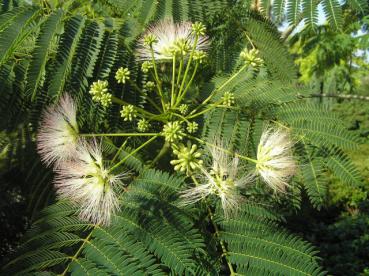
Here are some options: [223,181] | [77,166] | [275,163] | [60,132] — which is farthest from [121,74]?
[275,163]

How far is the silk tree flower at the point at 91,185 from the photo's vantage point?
1.90m

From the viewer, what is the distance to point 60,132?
2139 millimetres

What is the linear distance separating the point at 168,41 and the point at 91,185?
86cm

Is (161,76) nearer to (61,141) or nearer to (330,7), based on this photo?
(61,141)

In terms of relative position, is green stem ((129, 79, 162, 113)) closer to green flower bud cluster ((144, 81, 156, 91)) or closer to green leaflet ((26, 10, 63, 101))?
green flower bud cluster ((144, 81, 156, 91))

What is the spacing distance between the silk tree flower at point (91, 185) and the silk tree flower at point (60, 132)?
106 millimetres

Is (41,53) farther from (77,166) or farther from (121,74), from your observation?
(77,166)

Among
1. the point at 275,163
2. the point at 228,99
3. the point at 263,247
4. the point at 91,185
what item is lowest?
the point at 263,247

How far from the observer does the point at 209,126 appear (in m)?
2.32

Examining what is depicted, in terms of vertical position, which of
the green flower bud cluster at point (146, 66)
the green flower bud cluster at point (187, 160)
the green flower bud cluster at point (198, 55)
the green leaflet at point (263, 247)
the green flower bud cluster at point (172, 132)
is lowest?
the green leaflet at point (263, 247)

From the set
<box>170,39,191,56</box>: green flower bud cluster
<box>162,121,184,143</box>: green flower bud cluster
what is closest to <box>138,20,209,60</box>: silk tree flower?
<box>170,39,191,56</box>: green flower bud cluster

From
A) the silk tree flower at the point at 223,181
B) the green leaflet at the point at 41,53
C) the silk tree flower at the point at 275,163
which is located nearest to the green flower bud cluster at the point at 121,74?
the green leaflet at the point at 41,53

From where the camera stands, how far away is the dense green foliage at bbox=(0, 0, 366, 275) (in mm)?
1854

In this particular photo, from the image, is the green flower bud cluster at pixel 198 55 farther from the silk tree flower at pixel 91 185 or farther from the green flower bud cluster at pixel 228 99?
the silk tree flower at pixel 91 185
